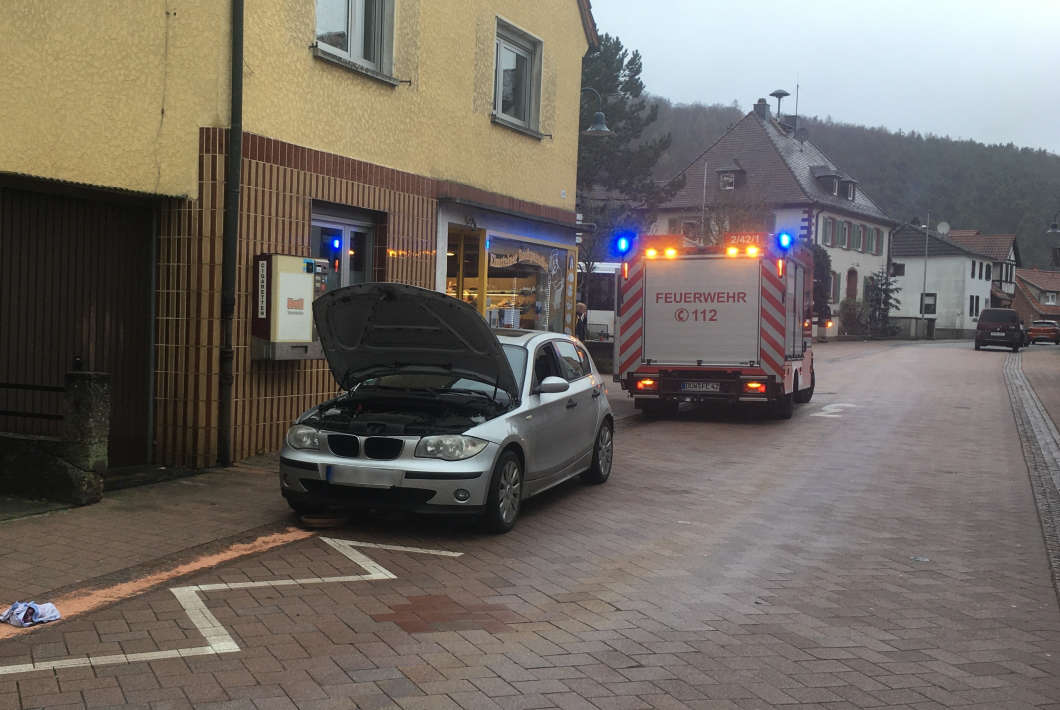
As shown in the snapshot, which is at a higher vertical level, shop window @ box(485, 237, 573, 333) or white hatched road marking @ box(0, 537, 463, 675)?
shop window @ box(485, 237, 573, 333)

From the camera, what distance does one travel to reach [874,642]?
17.4ft

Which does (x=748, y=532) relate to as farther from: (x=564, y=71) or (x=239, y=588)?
(x=564, y=71)

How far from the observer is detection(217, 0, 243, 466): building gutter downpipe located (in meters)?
9.57

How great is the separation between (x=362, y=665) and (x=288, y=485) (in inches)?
117

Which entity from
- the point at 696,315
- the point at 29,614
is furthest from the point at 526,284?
the point at 29,614

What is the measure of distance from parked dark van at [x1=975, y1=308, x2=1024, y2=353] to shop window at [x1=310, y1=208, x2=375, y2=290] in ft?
138

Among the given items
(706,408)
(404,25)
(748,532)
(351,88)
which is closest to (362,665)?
(748,532)

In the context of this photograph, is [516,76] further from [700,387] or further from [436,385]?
[436,385]

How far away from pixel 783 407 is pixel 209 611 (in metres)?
12.6

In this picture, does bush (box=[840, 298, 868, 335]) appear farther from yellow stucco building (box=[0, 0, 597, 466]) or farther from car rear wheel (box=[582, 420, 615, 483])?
car rear wheel (box=[582, 420, 615, 483])

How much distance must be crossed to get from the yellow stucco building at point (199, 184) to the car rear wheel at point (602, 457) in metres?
3.29

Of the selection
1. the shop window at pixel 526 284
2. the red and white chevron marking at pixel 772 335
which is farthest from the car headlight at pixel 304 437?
the red and white chevron marking at pixel 772 335

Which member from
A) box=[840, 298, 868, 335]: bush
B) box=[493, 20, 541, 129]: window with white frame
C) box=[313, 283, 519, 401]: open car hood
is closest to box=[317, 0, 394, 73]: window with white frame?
box=[493, 20, 541, 129]: window with white frame

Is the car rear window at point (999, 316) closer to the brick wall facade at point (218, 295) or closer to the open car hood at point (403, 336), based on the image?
Answer: the brick wall facade at point (218, 295)
